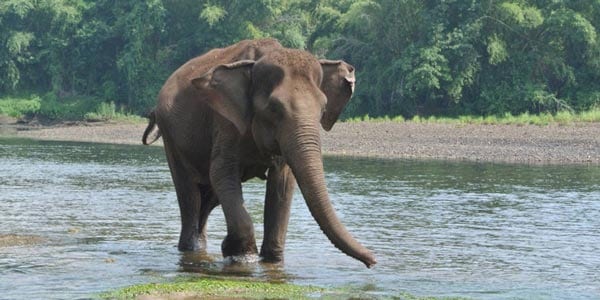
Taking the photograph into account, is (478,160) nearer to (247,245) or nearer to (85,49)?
(247,245)

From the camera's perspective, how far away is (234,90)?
11406 mm

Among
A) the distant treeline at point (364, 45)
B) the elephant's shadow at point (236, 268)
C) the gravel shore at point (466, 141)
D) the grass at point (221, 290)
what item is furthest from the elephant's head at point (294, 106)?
the distant treeline at point (364, 45)

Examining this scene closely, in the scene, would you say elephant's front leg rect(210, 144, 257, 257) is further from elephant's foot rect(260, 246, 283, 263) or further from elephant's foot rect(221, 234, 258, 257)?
elephant's foot rect(260, 246, 283, 263)

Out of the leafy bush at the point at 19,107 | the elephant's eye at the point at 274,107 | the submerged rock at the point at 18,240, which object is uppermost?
the elephant's eye at the point at 274,107

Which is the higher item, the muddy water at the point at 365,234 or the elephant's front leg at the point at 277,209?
the elephant's front leg at the point at 277,209

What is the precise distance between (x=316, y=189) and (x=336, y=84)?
1.64 metres

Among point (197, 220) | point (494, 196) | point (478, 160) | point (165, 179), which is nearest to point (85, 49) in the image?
point (478, 160)

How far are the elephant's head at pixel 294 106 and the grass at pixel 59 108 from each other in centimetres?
5466

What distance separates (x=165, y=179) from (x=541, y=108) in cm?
3025

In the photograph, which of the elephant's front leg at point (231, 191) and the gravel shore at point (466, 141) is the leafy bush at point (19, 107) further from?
the elephant's front leg at point (231, 191)

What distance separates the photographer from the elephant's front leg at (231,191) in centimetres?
1191

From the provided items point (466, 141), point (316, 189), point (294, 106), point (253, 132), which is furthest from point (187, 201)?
point (466, 141)

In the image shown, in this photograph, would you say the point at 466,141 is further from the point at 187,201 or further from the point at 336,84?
the point at 336,84

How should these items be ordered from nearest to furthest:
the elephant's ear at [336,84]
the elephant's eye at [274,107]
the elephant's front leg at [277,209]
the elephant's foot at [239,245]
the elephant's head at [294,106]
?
the elephant's head at [294,106], the elephant's eye at [274,107], the elephant's ear at [336,84], the elephant's foot at [239,245], the elephant's front leg at [277,209]
